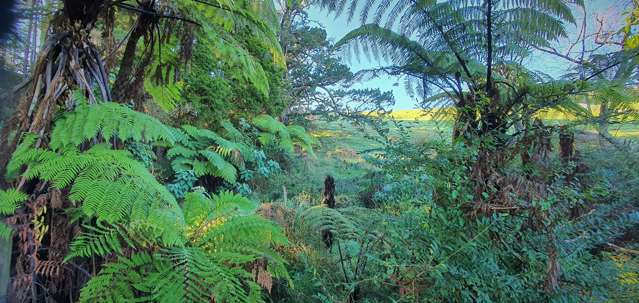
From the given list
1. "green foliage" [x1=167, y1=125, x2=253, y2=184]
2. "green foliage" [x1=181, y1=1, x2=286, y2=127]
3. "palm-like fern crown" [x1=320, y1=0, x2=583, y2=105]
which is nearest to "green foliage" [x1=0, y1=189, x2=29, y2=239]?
"green foliage" [x1=181, y1=1, x2=286, y2=127]

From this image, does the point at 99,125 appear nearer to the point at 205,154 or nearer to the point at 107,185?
the point at 107,185

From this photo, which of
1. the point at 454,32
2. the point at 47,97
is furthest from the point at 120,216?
the point at 454,32

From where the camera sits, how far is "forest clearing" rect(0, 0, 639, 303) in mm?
1220

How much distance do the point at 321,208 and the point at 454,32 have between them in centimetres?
170

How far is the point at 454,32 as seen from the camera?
9.64 feet

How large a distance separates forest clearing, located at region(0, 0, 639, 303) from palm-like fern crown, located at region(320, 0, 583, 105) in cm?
2

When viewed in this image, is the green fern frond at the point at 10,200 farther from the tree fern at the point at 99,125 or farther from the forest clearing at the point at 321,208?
the tree fern at the point at 99,125

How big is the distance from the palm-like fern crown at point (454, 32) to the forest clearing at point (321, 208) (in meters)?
0.02

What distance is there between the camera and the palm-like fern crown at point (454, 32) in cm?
284

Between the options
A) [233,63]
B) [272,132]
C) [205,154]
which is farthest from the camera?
[272,132]

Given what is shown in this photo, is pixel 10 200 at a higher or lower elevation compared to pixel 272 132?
higher

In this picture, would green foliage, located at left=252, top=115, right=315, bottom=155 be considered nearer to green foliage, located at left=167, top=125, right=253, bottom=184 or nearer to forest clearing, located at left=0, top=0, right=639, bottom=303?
green foliage, located at left=167, top=125, right=253, bottom=184

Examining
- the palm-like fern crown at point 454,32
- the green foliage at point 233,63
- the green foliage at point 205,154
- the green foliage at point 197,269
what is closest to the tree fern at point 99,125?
the green foliage at point 197,269

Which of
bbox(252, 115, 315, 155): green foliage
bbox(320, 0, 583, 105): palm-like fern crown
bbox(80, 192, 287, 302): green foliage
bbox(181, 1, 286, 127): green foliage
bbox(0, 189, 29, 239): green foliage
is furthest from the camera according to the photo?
bbox(252, 115, 315, 155): green foliage
